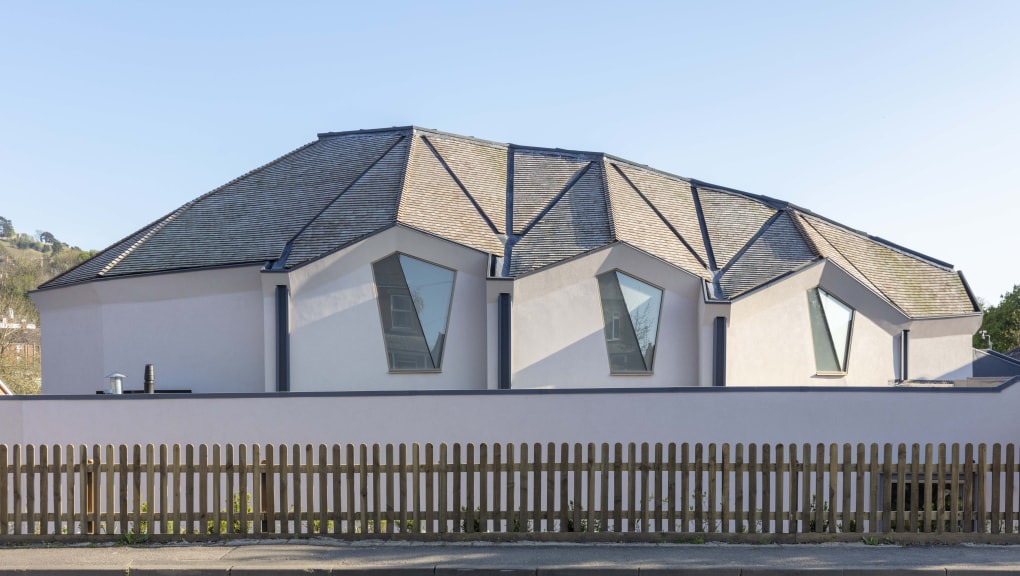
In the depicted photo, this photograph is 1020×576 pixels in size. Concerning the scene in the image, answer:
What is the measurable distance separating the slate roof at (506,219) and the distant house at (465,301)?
0.32 ft

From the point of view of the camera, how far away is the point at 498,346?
826 inches

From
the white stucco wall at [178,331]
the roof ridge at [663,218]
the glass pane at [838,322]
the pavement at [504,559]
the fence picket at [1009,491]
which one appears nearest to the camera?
the pavement at [504,559]

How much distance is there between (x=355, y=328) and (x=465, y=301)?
2960 mm

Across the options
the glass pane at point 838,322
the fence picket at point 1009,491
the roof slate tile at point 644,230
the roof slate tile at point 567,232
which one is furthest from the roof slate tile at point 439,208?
the fence picket at point 1009,491

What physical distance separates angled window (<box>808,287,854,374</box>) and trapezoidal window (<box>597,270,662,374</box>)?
4942 millimetres

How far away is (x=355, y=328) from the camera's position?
2098 cm

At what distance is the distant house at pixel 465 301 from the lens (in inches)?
828

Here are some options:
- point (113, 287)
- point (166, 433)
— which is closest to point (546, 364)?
point (166, 433)

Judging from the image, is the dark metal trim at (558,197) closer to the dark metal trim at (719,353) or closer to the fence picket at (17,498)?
the dark metal trim at (719,353)

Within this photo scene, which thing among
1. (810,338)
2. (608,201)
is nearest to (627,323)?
(608,201)

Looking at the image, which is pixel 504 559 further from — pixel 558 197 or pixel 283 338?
pixel 558 197

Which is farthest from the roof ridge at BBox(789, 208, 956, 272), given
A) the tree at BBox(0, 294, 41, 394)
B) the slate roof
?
the tree at BBox(0, 294, 41, 394)

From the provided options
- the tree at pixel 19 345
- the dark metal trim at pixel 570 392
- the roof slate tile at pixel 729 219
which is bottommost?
the tree at pixel 19 345

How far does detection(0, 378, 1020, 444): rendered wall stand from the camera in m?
14.3
